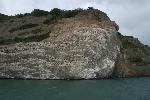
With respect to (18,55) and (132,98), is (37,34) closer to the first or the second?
(18,55)

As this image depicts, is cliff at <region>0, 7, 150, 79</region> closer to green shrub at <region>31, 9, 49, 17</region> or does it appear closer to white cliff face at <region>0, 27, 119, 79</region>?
white cliff face at <region>0, 27, 119, 79</region>

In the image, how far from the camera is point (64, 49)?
72.2 m

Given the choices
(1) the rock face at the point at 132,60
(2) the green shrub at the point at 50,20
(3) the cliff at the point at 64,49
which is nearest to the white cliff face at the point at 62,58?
(3) the cliff at the point at 64,49

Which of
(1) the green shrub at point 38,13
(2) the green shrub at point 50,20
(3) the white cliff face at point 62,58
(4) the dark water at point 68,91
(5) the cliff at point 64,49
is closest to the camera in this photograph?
(4) the dark water at point 68,91

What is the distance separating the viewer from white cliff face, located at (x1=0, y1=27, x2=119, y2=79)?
70562 mm

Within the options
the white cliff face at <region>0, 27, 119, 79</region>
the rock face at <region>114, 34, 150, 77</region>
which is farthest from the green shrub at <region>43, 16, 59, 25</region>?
the rock face at <region>114, 34, 150, 77</region>

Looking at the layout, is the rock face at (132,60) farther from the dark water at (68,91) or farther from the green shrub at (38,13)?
the green shrub at (38,13)

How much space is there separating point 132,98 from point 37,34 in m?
31.1

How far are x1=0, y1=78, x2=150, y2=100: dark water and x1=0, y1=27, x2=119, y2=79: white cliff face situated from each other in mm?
5720

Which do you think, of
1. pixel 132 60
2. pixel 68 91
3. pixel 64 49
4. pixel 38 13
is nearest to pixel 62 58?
pixel 64 49

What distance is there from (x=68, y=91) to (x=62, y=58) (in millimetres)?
17365

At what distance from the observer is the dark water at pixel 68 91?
49406mm

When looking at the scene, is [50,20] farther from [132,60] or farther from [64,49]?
[132,60]

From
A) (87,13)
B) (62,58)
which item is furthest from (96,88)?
(87,13)
